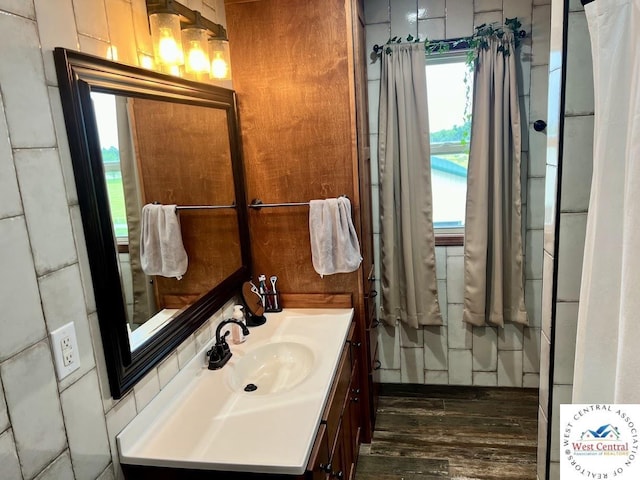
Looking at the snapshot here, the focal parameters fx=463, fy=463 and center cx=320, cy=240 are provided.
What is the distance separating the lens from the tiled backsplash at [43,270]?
975 millimetres

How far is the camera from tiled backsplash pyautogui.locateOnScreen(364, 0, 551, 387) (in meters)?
2.54

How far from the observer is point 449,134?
280cm

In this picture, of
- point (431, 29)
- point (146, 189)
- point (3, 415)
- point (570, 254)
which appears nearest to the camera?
point (3, 415)

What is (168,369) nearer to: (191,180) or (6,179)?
(191,180)

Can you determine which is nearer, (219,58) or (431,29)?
(219,58)

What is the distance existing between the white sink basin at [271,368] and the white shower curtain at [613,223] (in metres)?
0.98

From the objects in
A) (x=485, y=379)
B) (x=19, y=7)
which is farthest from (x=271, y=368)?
(x=485, y=379)

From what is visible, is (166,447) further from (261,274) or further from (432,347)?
(432,347)

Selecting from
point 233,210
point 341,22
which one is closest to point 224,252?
point 233,210

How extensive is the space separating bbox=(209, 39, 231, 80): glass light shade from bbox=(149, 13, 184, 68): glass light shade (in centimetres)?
32

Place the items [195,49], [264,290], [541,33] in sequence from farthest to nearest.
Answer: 1. [541,33]
2. [264,290]
3. [195,49]

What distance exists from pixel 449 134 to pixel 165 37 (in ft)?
5.88

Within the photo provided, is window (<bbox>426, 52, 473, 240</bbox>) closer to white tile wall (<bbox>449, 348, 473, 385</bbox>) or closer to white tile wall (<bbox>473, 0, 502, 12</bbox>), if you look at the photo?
white tile wall (<bbox>473, 0, 502, 12</bbox>)

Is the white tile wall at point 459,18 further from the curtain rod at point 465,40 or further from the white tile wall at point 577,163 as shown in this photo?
the white tile wall at point 577,163
